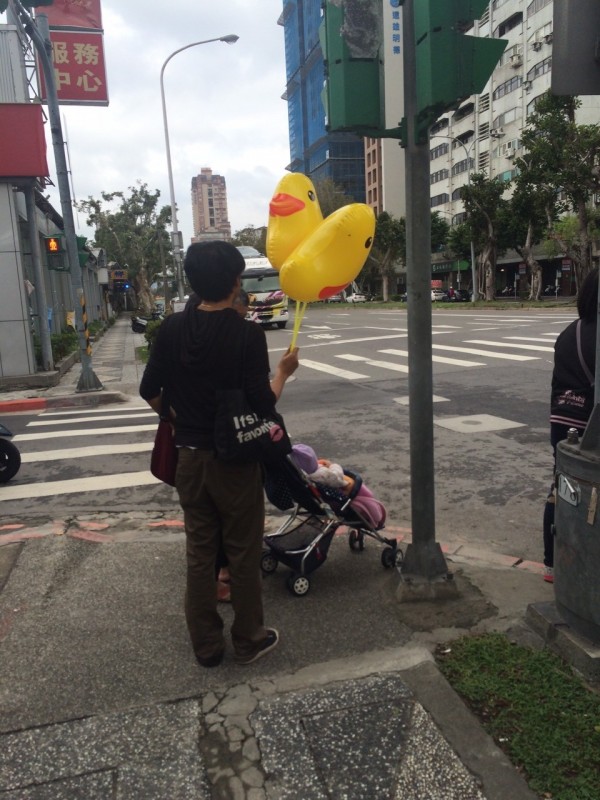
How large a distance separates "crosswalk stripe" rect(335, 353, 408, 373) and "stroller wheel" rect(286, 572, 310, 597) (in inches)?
372

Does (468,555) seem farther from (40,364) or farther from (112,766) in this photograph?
(40,364)

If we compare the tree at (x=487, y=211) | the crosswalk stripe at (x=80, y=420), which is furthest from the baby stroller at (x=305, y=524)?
the tree at (x=487, y=211)

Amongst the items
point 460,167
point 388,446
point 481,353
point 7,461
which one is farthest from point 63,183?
point 460,167

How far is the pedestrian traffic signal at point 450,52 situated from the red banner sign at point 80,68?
45.6 ft

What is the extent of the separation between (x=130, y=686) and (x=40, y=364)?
39.5ft

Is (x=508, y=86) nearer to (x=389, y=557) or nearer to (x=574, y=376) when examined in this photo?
(x=574, y=376)

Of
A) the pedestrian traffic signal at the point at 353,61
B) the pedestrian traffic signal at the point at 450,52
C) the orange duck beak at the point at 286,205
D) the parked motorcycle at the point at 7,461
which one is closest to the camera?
the pedestrian traffic signal at the point at 450,52

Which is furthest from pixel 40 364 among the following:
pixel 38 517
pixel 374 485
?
pixel 374 485

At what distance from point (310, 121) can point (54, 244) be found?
9994 centimetres

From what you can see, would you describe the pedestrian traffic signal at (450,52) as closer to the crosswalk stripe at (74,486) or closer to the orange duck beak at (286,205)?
the orange duck beak at (286,205)

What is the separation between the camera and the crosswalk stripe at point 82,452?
7379 mm

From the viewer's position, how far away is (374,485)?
19.5ft

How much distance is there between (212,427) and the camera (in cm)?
285

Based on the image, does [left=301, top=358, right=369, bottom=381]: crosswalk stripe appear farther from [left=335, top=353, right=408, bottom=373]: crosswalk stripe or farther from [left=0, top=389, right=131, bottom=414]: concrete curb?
[left=0, top=389, right=131, bottom=414]: concrete curb
